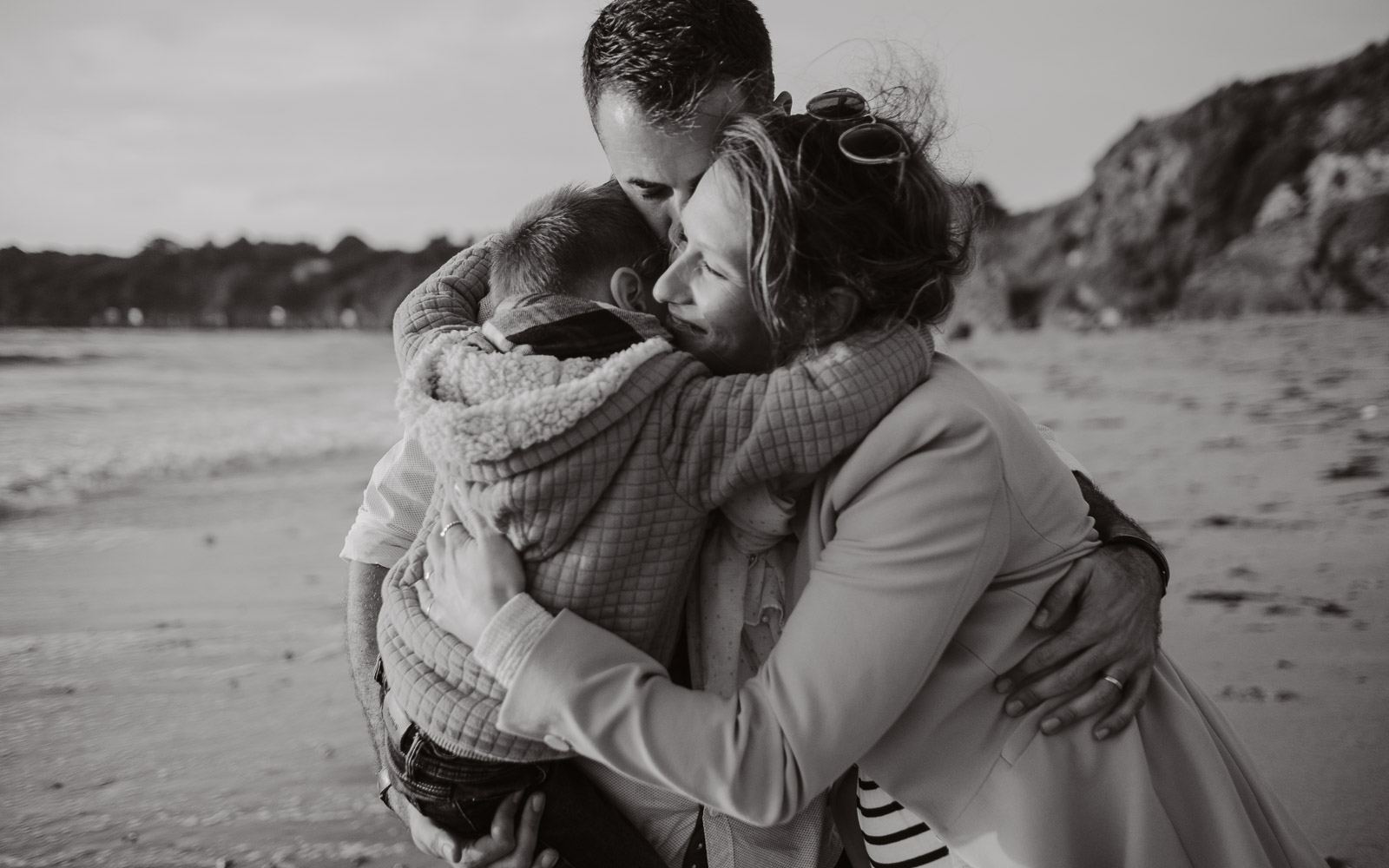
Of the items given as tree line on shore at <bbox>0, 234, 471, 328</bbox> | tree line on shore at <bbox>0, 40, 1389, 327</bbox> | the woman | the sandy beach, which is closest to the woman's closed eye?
the woman

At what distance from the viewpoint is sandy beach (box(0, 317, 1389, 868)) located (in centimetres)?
278

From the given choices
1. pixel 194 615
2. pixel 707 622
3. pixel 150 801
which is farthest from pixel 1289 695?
pixel 194 615

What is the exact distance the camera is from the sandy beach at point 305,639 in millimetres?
2779

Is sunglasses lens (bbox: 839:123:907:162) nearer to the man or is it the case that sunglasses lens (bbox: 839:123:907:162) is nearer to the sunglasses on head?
the sunglasses on head

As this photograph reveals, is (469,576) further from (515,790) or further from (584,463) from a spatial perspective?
(515,790)

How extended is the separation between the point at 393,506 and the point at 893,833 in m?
1.06

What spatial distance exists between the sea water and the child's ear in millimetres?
5477

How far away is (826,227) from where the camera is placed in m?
1.27

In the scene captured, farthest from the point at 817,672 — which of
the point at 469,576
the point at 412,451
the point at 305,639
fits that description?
the point at 305,639

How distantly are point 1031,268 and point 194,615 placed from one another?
15416 millimetres

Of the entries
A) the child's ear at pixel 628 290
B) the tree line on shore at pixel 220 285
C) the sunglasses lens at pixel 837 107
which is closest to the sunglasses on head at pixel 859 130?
the sunglasses lens at pixel 837 107

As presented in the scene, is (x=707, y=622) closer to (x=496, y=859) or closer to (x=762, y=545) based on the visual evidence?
(x=762, y=545)

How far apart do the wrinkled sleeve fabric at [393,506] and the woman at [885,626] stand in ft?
1.70

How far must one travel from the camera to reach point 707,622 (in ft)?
4.75
